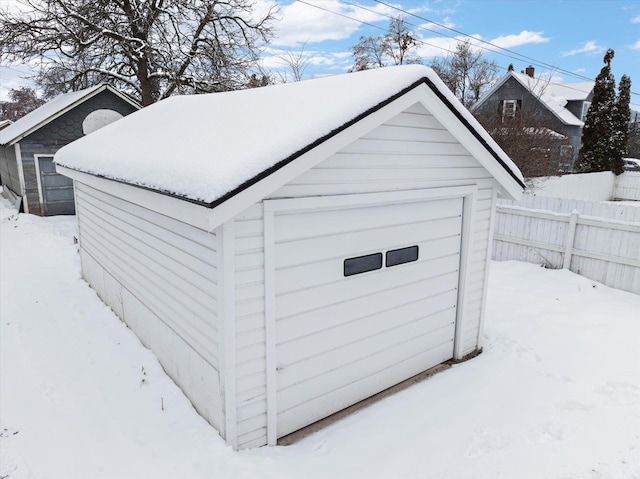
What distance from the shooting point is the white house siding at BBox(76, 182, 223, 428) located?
11.9 ft

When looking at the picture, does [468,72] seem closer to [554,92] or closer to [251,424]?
[554,92]

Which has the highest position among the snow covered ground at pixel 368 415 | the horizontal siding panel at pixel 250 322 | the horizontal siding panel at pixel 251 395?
the horizontal siding panel at pixel 250 322

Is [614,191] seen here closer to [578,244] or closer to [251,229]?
[578,244]

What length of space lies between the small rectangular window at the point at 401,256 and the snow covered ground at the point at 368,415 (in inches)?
57.2

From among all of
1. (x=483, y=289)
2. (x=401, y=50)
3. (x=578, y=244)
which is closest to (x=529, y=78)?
(x=401, y=50)

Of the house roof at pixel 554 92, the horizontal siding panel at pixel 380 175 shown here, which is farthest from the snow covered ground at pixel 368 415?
the house roof at pixel 554 92

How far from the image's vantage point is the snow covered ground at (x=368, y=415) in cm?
350

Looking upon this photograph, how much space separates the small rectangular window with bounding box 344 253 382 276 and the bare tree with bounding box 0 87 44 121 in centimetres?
5828

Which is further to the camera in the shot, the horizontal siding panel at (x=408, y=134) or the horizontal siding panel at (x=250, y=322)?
the horizontal siding panel at (x=408, y=134)

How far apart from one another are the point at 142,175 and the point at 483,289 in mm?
4326

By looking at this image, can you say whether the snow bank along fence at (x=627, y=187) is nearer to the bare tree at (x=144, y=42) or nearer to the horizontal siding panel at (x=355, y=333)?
the bare tree at (x=144, y=42)

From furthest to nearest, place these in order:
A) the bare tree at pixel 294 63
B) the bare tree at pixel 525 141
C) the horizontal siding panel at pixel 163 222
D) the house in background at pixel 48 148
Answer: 1. the bare tree at pixel 294 63
2. the bare tree at pixel 525 141
3. the house in background at pixel 48 148
4. the horizontal siding panel at pixel 163 222

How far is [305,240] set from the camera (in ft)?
12.4

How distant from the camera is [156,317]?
4.80 metres
